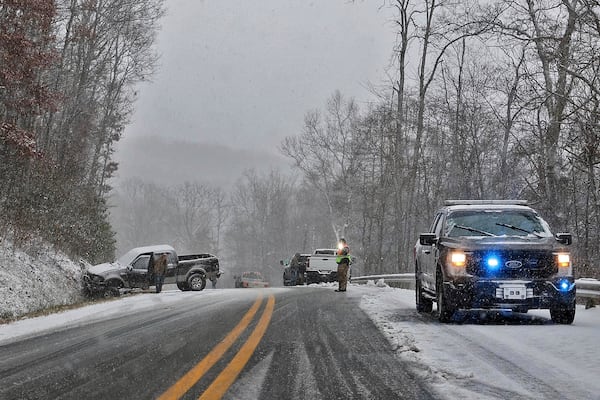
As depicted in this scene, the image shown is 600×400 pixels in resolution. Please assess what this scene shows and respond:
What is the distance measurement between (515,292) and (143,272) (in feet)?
48.2

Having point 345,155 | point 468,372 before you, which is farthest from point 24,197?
point 345,155

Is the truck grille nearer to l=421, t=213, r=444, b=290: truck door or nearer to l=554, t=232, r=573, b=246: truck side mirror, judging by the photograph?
l=554, t=232, r=573, b=246: truck side mirror

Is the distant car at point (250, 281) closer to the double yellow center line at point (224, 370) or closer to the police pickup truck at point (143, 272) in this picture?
the police pickup truck at point (143, 272)

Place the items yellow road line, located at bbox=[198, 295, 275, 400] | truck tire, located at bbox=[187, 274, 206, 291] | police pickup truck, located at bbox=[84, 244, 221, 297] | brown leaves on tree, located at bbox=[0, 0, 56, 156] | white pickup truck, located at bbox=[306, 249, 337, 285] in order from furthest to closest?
white pickup truck, located at bbox=[306, 249, 337, 285]
truck tire, located at bbox=[187, 274, 206, 291]
police pickup truck, located at bbox=[84, 244, 221, 297]
brown leaves on tree, located at bbox=[0, 0, 56, 156]
yellow road line, located at bbox=[198, 295, 275, 400]

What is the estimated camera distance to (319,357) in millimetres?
5672

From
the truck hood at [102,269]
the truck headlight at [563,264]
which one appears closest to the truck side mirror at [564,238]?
the truck headlight at [563,264]

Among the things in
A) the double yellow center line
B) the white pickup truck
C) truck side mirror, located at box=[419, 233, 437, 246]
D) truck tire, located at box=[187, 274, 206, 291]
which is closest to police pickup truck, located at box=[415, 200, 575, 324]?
truck side mirror, located at box=[419, 233, 437, 246]

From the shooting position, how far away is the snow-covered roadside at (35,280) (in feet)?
43.1

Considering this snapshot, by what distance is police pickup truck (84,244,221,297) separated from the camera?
1820cm

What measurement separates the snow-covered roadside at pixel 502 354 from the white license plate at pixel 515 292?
1.39 ft

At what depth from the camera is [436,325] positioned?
8.40 m

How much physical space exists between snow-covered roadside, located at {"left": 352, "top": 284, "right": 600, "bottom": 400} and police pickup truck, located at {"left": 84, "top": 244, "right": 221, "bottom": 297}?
11.6 m

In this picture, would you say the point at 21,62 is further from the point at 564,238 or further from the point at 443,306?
the point at 564,238

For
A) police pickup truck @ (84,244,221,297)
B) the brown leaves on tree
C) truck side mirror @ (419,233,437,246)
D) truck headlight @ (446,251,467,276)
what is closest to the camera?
truck headlight @ (446,251,467,276)
